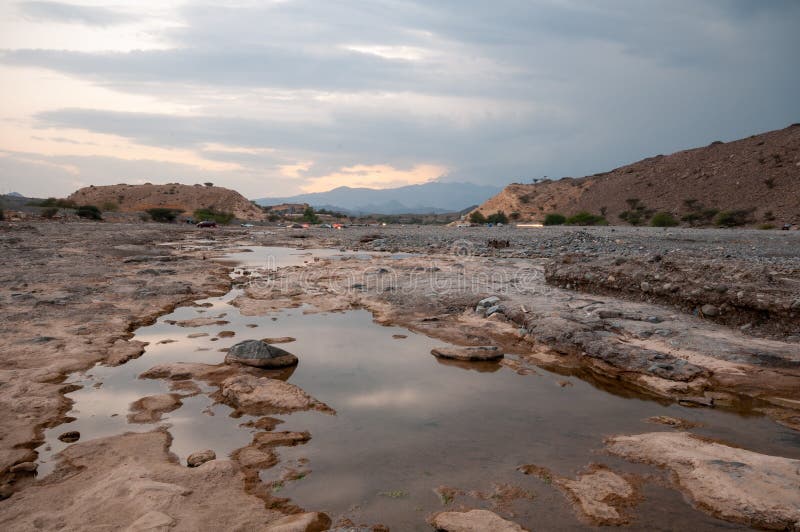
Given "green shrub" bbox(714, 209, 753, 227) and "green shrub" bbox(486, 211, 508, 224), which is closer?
"green shrub" bbox(714, 209, 753, 227)

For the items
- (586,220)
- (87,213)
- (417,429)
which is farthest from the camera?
(87,213)

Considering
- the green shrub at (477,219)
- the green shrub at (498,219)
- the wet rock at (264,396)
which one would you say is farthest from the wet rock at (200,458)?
the green shrub at (477,219)

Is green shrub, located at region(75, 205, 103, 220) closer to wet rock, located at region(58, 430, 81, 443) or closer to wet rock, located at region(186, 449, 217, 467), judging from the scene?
wet rock, located at region(58, 430, 81, 443)

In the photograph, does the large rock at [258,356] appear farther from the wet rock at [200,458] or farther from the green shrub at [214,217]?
the green shrub at [214,217]

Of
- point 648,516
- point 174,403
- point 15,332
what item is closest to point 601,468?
point 648,516

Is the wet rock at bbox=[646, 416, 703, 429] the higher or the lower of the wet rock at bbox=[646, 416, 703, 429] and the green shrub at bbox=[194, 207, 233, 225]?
the lower

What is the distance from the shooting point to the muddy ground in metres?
3.42

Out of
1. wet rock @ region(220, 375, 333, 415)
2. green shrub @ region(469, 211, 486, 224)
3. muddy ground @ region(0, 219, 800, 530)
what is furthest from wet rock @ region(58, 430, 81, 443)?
green shrub @ region(469, 211, 486, 224)

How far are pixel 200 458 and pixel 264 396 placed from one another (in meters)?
1.37

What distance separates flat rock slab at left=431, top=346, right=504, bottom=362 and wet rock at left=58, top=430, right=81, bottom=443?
190 inches

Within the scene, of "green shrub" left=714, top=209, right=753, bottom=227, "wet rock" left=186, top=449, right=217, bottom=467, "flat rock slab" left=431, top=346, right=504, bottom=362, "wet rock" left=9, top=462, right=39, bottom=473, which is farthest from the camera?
"green shrub" left=714, top=209, right=753, bottom=227

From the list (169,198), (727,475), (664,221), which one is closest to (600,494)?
(727,475)

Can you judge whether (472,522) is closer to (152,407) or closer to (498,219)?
(152,407)

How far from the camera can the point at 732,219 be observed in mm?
37656
